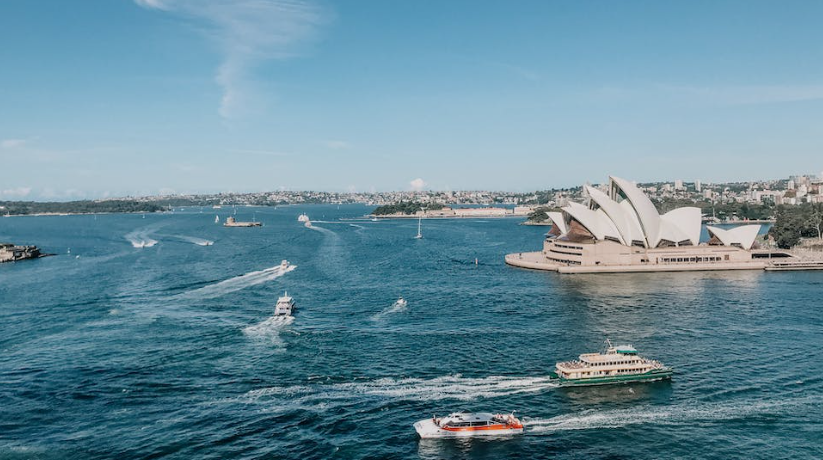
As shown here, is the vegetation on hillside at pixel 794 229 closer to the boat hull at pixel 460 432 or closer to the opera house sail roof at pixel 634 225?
the opera house sail roof at pixel 634 225

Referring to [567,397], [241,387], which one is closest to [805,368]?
[567,397]

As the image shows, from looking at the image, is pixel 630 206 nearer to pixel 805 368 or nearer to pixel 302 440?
pixel 805 368

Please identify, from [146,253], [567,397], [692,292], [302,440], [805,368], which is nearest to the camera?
[302,440]

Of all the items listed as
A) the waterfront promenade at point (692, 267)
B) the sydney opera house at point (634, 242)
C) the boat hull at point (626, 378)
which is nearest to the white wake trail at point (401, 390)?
the boat hull at point (626, 378)

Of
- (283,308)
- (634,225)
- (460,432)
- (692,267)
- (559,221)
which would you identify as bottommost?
(460,432)

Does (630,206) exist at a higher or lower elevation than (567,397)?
higher

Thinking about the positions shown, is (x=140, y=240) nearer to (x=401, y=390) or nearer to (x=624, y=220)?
(x=624, y=220)

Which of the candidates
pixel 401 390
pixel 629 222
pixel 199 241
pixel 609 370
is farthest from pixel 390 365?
pixel 199 241

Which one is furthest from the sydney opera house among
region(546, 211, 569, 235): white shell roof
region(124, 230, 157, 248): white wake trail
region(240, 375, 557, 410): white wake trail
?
region(124, 230, 157, 248): white wake trail
